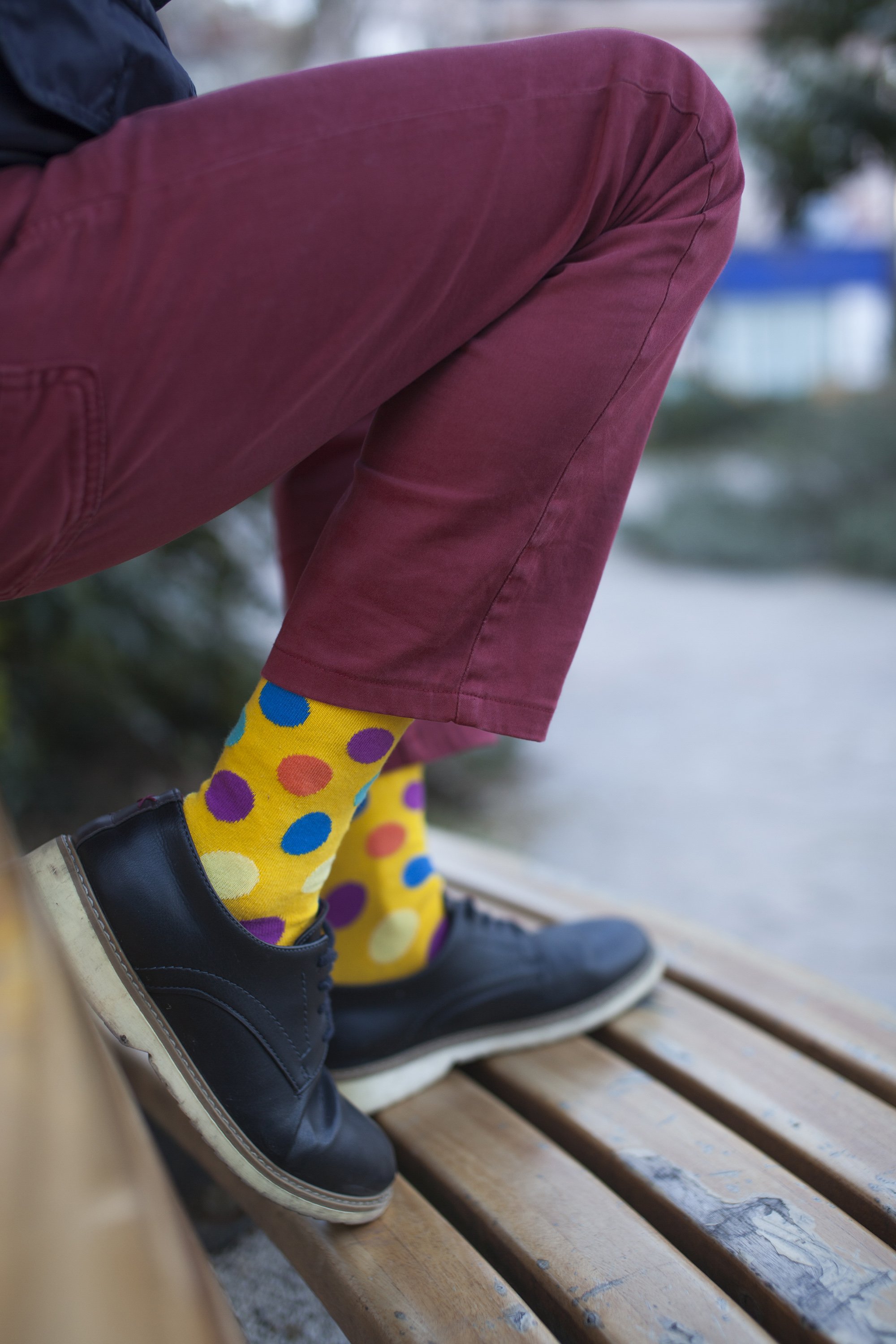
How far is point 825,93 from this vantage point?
20.8 ft

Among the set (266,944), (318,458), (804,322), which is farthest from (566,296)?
(804,322)

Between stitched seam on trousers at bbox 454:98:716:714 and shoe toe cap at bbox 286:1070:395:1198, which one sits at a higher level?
stitched seam on trousers at bbox 454:98:716:714

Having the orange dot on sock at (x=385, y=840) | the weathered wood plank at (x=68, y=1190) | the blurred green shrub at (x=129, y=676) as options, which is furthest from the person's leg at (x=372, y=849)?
the blurred green shrub at (x=129, y=676)

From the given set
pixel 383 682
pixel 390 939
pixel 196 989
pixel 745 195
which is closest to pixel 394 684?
pixel 383 682

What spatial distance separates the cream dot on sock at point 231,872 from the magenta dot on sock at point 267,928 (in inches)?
0.9

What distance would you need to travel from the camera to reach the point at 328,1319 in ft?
2.77

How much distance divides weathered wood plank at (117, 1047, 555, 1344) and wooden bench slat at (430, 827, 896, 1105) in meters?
0.41

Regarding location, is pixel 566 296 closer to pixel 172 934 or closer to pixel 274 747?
pixel 274 747

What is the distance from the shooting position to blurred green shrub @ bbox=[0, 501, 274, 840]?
1.84 m

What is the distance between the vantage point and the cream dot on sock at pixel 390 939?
0.88 m

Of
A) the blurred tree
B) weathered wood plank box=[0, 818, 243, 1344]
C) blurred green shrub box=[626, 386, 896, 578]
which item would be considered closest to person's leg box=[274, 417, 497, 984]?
weathered wood plank box=[0, 818, 243, 1344]

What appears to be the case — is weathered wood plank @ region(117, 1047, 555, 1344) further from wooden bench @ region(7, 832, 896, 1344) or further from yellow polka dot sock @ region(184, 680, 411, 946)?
yellow polka dot sock @ region(184, 680, 411, 946)

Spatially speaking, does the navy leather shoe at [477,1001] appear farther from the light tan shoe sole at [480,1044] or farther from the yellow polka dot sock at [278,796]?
the yellow polka dot sock at [278,796]

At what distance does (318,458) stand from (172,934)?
0.43 meters
